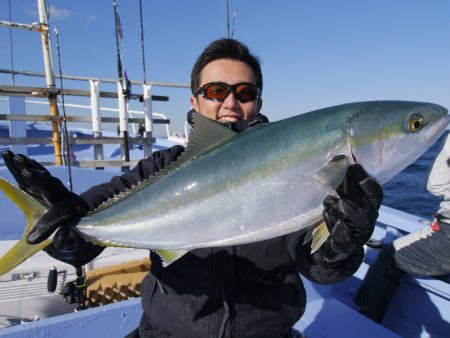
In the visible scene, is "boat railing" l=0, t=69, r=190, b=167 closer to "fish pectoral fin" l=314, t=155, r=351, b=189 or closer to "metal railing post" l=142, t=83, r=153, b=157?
"metal railing post" l=142, t=83, r=153, b=157

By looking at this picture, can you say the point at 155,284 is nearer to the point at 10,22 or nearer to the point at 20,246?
the point at 20,246

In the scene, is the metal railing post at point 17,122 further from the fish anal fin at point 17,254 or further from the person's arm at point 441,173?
the person's arm at point 441,173

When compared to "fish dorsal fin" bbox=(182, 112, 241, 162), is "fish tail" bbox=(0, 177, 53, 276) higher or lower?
lower

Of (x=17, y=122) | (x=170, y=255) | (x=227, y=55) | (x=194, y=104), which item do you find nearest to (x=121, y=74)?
(x=17, y=122)

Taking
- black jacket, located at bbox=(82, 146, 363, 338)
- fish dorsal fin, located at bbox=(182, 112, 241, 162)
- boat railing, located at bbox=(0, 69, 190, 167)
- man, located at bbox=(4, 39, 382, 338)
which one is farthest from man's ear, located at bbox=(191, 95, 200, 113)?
boat railing, located at bbox=(0, 69, 190, 167)

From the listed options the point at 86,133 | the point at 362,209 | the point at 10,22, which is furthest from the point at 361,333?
the point at 86,133

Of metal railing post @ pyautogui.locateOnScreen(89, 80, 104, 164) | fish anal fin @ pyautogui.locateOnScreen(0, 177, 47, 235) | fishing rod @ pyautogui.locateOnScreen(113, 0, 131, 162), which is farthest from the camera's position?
metal railing post @ pyautogui.locateOnScreen(89, 80, 104, 164)

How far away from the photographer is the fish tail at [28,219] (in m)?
1.81

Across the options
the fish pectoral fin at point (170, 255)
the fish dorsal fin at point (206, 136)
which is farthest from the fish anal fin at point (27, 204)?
the fish dorsal fin at point (206, 136)

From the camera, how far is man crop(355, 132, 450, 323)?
132 inches

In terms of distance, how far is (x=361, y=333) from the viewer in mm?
3037

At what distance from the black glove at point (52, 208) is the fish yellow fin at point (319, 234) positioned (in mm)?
1213

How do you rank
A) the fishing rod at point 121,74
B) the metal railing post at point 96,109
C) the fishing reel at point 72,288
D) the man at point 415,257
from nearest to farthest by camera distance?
the fishing reel at point 72,288
the man at point 415,257
the fishing rod at point 121,74
the metal railing post at point 96,109

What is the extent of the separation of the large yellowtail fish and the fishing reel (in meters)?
1.52
